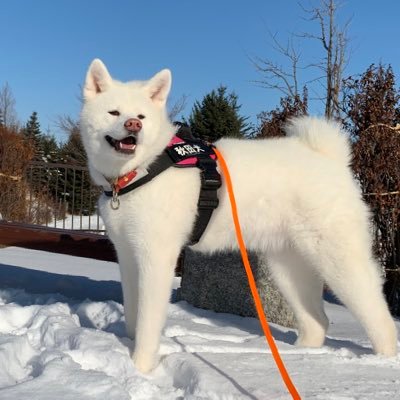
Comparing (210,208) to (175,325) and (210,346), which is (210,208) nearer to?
(210,346)

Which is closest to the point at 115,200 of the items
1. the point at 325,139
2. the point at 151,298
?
the point at 151,298

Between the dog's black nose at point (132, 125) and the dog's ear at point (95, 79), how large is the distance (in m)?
0.49

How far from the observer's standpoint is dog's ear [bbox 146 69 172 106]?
10.3 feet

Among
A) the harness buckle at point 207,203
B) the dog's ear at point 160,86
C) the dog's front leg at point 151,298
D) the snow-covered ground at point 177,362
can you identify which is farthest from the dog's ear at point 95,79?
the snow-covered ground at point 177,362

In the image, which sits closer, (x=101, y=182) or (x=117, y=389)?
(x=117, y=389)

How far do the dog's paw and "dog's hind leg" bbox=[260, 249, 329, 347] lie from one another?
4.02 ft

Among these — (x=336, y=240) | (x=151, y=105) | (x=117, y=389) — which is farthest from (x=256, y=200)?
(x=117, y=389)

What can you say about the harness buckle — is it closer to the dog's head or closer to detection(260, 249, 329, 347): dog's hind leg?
the dog's head

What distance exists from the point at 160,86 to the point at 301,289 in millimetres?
1774

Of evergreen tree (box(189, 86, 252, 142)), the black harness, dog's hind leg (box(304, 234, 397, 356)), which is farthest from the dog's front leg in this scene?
evergreen tree (box(189, 86, 252, 142))

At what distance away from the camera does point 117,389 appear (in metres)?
2.21

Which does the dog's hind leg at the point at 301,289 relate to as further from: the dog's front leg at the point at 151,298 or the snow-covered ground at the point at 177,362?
the dog's front leg at the point at 151,298

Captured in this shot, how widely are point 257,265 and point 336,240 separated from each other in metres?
1.50

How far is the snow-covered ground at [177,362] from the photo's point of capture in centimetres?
229
